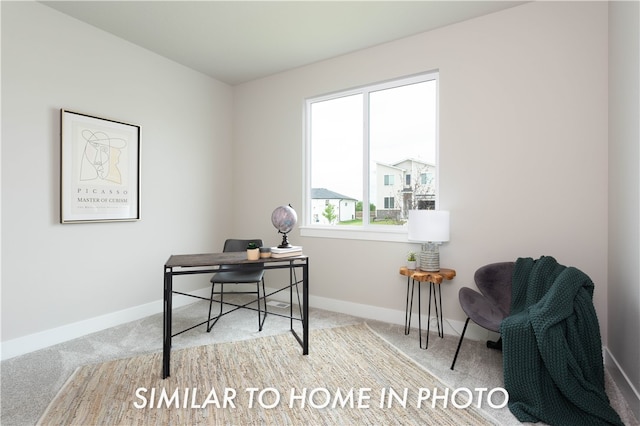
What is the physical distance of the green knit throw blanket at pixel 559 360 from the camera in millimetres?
1699

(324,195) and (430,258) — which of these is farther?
(324,195)

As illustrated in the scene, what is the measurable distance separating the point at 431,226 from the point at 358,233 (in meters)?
0.97

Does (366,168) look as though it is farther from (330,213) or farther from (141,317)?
(141,317)

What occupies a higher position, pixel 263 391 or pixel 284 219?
pixel 284 219

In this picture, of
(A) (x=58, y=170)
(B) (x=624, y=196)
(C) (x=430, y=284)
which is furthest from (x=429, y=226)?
(A) (x=58, y=170)

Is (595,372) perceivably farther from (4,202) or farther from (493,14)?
(4,202)

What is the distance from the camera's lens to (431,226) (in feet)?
8.74

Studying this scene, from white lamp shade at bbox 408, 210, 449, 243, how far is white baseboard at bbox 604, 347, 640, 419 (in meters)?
1.33

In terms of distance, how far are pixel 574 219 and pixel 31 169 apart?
427cm

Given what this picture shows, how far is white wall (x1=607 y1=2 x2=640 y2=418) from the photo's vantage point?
186 cm

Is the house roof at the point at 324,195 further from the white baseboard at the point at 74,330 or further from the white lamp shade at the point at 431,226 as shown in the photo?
the white baseboard at the point at 74,330

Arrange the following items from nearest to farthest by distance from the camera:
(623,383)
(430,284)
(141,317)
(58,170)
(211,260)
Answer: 1. (623,383)
2. (211,260)
3. (58,170)
4. (430,284)
5. (141,317)

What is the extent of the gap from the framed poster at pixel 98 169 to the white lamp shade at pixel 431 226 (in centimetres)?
276

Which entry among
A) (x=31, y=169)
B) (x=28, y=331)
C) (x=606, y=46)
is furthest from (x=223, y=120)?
(x=606, y=46)
